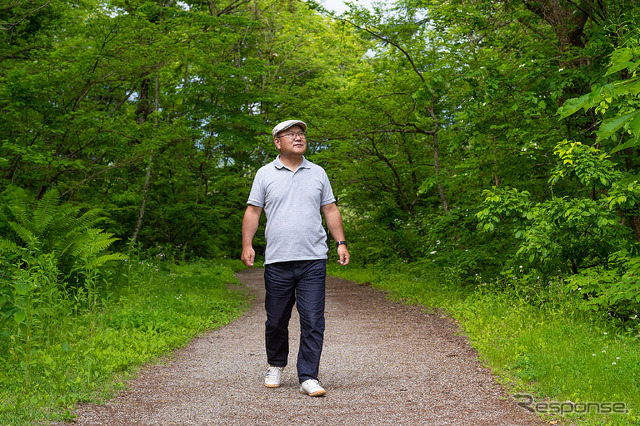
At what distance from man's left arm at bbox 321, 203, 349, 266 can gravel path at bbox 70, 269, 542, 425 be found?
108cm

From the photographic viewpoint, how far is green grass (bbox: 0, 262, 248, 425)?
380 cm

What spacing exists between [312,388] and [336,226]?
1323 millimetres

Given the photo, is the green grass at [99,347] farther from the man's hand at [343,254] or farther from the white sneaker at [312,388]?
the man's hand at [343,254]

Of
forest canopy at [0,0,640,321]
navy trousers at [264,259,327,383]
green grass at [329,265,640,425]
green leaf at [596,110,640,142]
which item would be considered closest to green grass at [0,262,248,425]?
forest canopy at [0,0,640,321]

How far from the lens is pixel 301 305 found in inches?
177

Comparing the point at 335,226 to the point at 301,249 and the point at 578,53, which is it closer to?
the point at 301,249

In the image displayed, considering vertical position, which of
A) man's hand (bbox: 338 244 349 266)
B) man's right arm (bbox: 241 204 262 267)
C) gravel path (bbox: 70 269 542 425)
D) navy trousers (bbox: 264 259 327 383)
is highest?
man's right arm (bbox: 241 204 262 267)

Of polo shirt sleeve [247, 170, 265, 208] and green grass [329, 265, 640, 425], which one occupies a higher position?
polo shirt sleeve [247, 170, 265, 208]

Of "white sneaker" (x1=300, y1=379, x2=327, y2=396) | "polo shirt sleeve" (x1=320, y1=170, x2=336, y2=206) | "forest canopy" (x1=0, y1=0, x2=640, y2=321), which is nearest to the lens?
"white sneaker" (x1=300, y1=379, x2=327, y2=396)

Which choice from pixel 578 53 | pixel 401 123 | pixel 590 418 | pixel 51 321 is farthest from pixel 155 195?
pixel 590 418

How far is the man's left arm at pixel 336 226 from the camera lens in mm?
4551

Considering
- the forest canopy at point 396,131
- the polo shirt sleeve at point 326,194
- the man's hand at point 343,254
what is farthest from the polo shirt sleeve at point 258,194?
the forest canopy at point 396,131
